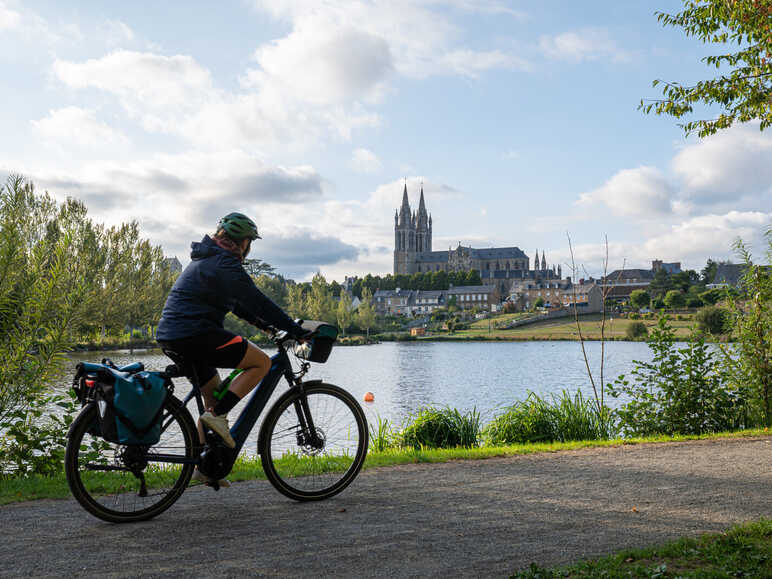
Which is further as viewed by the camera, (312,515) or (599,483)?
(599,483)

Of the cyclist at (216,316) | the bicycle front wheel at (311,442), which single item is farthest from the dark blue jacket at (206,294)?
the bicycle front wheel at (311,442)

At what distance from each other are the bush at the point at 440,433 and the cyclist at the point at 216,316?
5.53 m

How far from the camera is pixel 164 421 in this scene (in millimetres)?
4383

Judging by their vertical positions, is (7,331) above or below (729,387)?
above

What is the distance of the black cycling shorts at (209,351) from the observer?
4367 millimetres

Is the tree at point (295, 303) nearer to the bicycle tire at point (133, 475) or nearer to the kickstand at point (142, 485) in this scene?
the bicycle tire at point (133, 475)

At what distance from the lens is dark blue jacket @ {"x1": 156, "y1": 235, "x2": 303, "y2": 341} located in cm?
A: 437

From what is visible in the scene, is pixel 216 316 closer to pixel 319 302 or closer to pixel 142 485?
pixel 142 485

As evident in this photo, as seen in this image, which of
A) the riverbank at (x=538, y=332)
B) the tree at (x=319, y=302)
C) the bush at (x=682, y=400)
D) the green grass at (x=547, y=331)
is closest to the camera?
the bush at (x=682, y=400)

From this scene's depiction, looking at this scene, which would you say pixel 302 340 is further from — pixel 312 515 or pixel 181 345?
pixel 312 515

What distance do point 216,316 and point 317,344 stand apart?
0.85 meters

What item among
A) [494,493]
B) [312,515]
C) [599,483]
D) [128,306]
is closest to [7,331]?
[312,515]

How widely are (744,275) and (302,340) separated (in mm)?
8422

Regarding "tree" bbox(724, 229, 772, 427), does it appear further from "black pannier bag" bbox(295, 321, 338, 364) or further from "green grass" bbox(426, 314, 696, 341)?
"green grass" bbox(426, 314, 696, 341)
